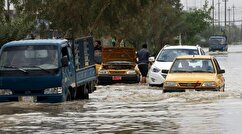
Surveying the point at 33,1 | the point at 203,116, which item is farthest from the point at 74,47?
the point at 33,1

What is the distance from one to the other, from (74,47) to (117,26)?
17539 millimetres

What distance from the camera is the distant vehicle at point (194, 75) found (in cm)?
2120

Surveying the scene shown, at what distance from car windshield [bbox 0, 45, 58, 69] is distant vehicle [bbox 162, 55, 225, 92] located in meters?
4.02

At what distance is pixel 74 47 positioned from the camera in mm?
21234

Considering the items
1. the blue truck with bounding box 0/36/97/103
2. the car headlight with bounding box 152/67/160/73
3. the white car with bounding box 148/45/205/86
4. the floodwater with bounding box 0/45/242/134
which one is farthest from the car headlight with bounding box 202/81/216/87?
the car headlight with bounding box 152/67/160/73

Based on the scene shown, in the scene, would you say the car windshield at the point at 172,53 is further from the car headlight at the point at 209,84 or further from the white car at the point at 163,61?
the car headlight at the point at 209,84

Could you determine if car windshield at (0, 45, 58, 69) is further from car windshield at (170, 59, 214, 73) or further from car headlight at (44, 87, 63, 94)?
car windshield at (170, 59, 214, 73)

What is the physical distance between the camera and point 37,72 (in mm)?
18531

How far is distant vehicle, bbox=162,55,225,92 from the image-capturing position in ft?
69.6

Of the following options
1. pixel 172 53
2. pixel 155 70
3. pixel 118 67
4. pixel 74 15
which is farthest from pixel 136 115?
pixel 74 15

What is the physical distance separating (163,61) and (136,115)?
14.3 metres

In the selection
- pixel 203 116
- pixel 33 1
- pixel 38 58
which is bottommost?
pixel 203 116

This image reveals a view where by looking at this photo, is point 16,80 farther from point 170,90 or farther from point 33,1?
point 33,1

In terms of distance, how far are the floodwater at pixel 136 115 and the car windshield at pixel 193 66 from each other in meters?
→ 2.13
